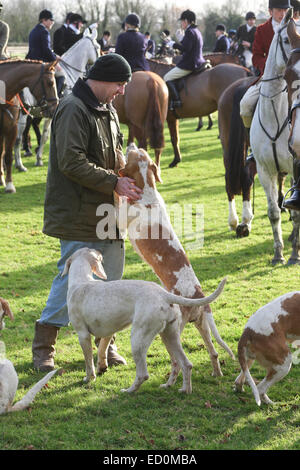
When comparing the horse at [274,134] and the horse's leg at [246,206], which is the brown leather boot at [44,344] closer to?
the horse at [274,134]

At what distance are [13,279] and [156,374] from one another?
9.52ft

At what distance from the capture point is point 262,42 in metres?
8.16

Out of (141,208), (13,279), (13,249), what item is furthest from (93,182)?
(13,249)

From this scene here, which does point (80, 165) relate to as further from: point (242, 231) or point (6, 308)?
point (242, 231)

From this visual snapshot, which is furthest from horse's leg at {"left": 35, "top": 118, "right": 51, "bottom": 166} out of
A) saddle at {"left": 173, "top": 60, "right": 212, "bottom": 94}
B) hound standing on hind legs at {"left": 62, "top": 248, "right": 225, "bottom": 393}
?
hound standing on hind legs at {"left": 62, "top": 248, "right": 225, "bottom": 393}

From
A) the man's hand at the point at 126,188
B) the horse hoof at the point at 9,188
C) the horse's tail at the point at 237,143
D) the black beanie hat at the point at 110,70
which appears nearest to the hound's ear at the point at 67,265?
the man's hand at the point at 126,188

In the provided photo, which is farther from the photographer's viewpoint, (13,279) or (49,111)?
(49,111)

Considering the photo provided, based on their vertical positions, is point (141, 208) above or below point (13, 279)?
above

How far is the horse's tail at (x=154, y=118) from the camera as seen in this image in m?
11.8

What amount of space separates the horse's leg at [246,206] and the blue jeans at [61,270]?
4076 mm

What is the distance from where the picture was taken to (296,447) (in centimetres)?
348

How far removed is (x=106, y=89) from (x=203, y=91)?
28.7ft

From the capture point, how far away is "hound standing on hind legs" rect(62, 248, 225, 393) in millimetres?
3844
